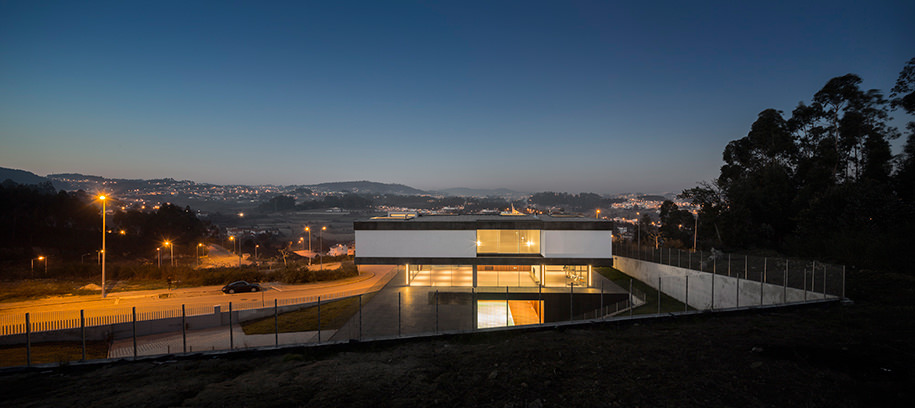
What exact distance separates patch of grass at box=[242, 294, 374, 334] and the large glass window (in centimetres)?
875

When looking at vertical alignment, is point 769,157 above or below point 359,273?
above

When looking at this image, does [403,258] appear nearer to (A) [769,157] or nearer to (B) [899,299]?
(B) [899,299]

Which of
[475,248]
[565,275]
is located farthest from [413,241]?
[565,275]

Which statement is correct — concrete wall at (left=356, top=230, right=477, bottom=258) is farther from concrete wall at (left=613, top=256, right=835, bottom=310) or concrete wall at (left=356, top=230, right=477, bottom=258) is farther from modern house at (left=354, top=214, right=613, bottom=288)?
concrete wall at (left=613, top=256, right=835, bottom=310)

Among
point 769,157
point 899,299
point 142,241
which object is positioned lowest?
point 142,241

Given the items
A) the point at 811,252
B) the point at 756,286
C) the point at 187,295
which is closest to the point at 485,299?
the point at 756,286

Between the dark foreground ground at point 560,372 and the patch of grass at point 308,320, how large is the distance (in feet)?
19.1

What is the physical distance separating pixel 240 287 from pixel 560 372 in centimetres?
2635

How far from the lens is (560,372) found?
8422 mm

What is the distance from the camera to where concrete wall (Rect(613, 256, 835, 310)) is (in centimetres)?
1609

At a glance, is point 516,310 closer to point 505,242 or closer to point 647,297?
point 505,242

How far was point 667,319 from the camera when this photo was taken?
43.2 ft

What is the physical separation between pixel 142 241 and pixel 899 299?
8031 cm

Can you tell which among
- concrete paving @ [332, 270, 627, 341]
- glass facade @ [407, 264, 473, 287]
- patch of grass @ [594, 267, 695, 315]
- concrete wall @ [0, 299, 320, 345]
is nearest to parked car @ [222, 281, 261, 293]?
concrete wall @ [0, 299, 320, 345]
